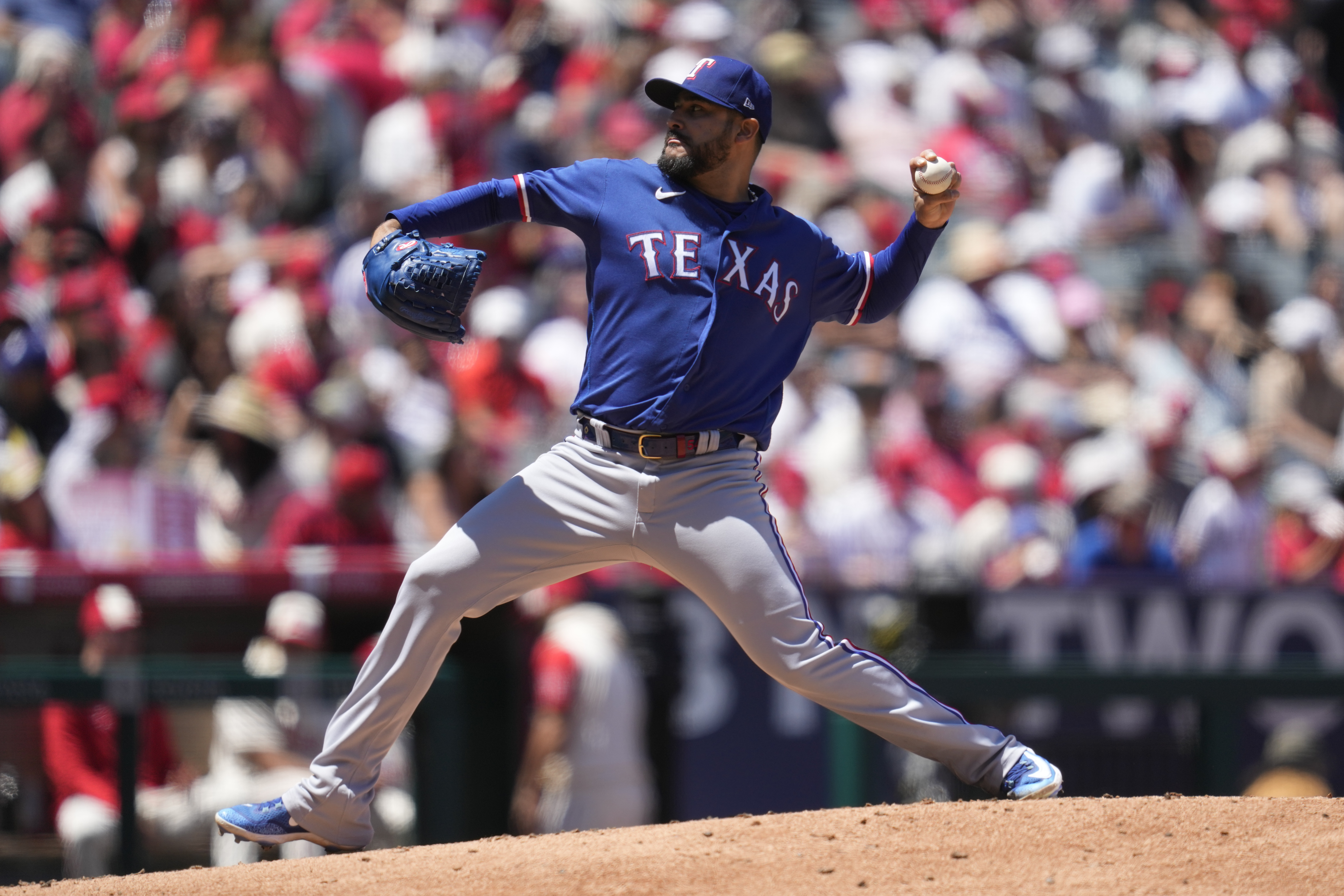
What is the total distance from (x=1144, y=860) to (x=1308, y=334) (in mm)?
5121

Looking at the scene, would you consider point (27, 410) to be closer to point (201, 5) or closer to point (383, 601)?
point (383, 601)

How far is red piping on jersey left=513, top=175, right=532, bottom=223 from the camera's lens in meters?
3.75

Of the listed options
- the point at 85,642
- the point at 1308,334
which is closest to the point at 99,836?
the point at 85,642

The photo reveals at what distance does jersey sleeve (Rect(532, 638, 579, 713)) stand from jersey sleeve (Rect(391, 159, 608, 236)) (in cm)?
222

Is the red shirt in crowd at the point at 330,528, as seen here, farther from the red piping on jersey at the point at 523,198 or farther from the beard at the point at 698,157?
the beard at the point at 698,157

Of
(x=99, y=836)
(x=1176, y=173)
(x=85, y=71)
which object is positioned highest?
(x=85, y=71)

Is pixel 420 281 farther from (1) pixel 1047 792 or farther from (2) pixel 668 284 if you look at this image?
(1) pixel 1047 792

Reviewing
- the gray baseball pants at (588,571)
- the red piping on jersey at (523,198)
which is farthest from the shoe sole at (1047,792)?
the red piping on jersey at (523,198)

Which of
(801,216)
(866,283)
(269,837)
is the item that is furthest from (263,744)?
(801,216)

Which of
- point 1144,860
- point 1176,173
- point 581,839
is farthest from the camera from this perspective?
point 1176,173

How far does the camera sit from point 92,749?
17.7 ft

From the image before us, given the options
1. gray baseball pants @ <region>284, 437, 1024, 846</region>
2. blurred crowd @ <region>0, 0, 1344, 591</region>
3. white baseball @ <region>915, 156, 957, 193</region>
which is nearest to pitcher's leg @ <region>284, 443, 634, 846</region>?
gray baseball pants @ <region>284, 437, 1024, 846</region>

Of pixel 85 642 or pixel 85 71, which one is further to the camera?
pixel 85 71

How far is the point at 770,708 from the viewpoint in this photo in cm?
586
